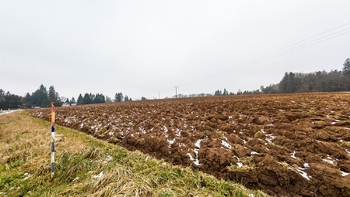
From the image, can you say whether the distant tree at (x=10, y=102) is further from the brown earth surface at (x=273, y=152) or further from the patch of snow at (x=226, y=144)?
the patch of snow at (x=226, y=144)

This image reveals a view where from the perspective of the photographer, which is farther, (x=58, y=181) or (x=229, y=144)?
(x=229, y=144)

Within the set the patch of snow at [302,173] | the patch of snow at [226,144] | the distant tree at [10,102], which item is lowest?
the patch of snow at [302,173]

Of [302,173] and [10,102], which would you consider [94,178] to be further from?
[10,102]

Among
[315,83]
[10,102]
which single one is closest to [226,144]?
[315,83]

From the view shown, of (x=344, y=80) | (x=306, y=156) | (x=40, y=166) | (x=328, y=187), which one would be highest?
(x=344, y=80)

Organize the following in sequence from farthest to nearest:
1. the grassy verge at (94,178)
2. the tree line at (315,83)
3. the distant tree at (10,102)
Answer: the distant tree at (10,102) → the tree line at (315,83) → the grassy verge at (94,178)

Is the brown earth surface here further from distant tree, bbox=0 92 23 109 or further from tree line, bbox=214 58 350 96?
distant tree, bbox=0 92 23 109

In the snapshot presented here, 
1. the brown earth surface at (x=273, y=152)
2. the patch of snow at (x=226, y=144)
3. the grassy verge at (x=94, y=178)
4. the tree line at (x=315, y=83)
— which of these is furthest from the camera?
the tree line at (x=315, y=83)

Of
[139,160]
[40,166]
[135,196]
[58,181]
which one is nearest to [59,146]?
[40,166]

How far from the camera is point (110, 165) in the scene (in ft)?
11.3

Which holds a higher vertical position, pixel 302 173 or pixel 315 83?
pixel 315 83

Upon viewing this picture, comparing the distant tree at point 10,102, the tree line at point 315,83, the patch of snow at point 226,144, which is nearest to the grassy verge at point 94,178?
the patch of snow at point 226,144

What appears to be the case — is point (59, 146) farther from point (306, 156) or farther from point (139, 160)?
point (306, 156)

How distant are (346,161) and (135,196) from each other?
18.1 ft
